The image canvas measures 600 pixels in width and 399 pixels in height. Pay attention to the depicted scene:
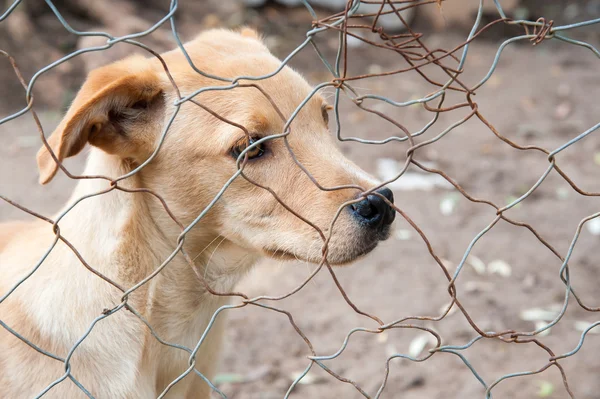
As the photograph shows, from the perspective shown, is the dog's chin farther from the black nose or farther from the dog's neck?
the dog's neck

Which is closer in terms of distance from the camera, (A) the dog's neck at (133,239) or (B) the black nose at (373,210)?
(B) the black nose at (373,210)

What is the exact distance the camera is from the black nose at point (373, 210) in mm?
2229

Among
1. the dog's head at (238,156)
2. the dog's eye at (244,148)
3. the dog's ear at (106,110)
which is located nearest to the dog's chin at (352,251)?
the dog's head at (238,156)

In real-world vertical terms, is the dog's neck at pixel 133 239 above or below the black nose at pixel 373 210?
below

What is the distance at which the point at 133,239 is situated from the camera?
2.43 meters

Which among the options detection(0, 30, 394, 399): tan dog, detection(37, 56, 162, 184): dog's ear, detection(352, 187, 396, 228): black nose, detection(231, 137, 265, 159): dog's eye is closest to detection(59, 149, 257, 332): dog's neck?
detection(0, 30, 394, 399): tan dog

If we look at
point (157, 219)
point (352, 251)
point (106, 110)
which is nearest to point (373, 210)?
point (352, 251)

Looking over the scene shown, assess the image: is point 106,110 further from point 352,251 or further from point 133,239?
point 352,251

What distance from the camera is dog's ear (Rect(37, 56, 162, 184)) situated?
6.65 feet

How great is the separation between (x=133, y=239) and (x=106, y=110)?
1.71 ft

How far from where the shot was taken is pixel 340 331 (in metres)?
4.34

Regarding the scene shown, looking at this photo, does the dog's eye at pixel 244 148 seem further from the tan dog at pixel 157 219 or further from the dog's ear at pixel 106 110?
the dog's ear at pixel 106 110

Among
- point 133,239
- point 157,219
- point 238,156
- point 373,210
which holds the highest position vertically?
point 373,210

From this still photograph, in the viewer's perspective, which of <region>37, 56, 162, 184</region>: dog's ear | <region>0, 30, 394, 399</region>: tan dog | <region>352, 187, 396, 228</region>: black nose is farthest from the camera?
<region>0, 30, 394, 399</region>: tan dog
